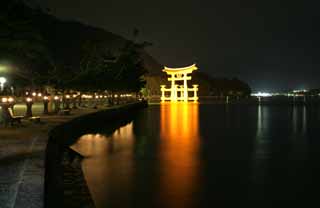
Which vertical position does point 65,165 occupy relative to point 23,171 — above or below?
below

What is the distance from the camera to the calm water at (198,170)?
23.9ft

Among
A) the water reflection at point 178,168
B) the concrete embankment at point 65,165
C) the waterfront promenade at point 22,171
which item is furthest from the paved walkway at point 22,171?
the water reflection at point 178,168

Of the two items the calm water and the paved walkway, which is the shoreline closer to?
the paved walkway

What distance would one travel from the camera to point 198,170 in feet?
31.6

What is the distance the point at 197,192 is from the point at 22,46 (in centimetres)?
684

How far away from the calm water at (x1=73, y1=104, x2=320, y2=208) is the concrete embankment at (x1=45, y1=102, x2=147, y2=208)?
0.99 ft

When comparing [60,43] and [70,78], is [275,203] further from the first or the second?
[60,43]

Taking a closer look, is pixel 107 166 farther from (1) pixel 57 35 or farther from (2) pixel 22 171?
(1) pixel 57 35

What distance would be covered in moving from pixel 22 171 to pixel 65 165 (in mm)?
4347

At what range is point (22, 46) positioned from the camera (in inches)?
436

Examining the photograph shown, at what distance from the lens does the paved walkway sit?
4211 millimetres

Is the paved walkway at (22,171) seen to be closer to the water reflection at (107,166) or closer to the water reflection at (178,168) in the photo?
the water reflection at (107,166)

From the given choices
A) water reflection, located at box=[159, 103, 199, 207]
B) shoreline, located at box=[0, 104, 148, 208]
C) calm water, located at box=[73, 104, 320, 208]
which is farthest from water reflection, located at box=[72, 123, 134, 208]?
shoreline, located at box=[0, 104, 148, 208]

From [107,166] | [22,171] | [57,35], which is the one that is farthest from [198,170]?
[57,35]
